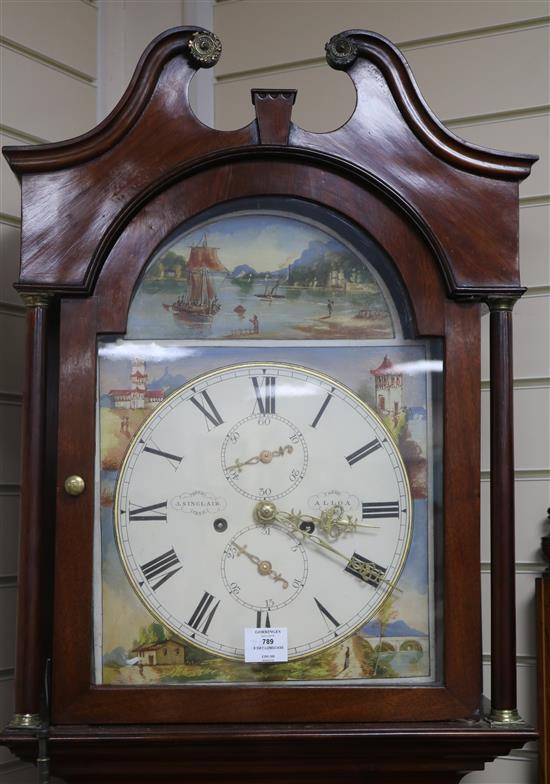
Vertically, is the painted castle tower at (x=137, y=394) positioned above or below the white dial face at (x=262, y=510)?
above

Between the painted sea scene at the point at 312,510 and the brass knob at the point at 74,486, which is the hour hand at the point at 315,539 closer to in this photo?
the painted sea scene at the point at 312,510

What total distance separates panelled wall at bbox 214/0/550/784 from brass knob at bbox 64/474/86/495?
63 centimetres

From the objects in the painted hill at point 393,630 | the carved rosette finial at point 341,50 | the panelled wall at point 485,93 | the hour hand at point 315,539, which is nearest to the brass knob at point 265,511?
the hour hand at point 315,539

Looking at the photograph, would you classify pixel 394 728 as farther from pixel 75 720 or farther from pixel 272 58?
pixel 272 58

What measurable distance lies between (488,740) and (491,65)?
1.04 metres

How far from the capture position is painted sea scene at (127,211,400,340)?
1265mm

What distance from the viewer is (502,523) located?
4.02ft

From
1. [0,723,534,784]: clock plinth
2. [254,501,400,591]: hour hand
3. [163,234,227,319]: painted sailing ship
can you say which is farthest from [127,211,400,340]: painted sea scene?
[0,723,534,784]: clock plinth

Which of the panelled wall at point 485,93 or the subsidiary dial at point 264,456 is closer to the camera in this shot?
the subsidiary dial at point 264,456

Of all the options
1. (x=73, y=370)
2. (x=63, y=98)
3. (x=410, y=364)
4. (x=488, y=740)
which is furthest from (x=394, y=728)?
(x=63, y=98)

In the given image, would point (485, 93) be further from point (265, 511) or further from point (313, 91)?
point (265, 511)

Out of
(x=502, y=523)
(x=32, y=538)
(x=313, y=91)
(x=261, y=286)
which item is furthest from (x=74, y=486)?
(x=313, y=91)

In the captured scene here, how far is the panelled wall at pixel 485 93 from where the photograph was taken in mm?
1521

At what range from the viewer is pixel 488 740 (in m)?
1.17
